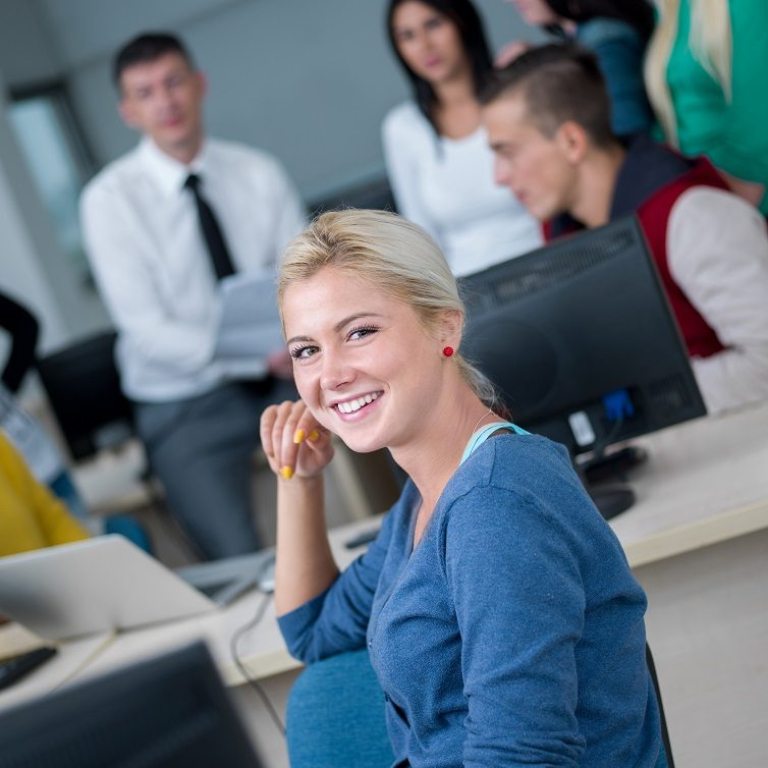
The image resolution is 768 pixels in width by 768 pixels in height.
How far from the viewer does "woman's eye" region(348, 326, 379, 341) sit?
1282 mm

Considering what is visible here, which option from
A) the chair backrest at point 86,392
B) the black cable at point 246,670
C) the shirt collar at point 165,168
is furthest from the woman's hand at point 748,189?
the chair backrest at point 86,392

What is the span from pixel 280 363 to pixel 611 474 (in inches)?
52.6

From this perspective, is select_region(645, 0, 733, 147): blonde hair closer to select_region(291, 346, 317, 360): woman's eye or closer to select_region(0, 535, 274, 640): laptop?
select_region(0, 535, 274, 640): laptop

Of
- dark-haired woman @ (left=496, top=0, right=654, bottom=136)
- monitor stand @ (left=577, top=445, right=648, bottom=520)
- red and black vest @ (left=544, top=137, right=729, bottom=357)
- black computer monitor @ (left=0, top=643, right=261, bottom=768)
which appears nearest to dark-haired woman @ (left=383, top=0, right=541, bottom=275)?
dark-haired woman @ (left=496, top=0, right=654, bottom=136)

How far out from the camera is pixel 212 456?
10.3 feet

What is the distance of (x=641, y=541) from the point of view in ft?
5.13

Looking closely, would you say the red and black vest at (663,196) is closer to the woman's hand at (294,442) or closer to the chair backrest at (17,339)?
the woman's hand at (294,442)

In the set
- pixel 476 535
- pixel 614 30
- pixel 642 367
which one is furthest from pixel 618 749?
pixel 614 30

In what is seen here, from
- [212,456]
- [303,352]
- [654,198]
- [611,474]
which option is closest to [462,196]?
[212,456]

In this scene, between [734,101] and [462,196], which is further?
[462,196]

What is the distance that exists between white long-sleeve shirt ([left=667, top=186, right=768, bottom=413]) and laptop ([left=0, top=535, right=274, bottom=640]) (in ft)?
2.94

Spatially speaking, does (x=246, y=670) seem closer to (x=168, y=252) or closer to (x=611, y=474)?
(x=611, y=474)

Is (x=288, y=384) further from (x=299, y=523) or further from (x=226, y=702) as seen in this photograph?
(x=226, y=702)

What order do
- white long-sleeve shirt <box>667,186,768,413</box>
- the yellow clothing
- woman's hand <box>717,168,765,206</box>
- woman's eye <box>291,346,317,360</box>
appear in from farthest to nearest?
woman's hand <box>717,168,765,206</box> → the yellow clothing → white long-sleeve shirt <box>667,186,768,413</box> → woman's eye <box>291,346,317,360</box>
